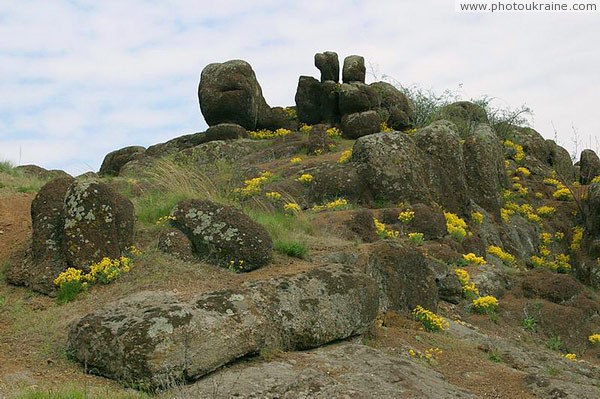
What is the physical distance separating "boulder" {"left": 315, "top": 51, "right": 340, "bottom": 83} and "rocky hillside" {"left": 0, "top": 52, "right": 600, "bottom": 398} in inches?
467

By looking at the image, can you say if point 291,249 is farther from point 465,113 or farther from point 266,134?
point 465,113

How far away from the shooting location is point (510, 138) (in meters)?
34.3

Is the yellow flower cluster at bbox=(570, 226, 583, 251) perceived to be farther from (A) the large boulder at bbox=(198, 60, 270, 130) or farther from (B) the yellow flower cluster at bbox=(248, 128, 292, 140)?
(A) the large boulder at bbox=(198, 60, 270, 130)

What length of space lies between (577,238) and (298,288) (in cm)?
1719

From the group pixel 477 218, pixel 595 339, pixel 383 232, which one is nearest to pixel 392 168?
pixel 477 218

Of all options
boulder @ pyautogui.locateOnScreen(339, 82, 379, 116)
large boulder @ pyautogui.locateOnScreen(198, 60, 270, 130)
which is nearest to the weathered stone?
boulder @ pyautogui.locateOnScreen(339, 82, 379, 116)

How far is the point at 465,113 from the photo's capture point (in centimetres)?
3494

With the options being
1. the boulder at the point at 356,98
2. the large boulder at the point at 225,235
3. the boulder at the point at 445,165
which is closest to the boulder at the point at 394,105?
the boulder at the point at 356,98

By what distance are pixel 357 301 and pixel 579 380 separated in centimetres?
369

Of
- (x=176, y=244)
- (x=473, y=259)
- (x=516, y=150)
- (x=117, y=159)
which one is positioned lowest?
(x=473, y=259)

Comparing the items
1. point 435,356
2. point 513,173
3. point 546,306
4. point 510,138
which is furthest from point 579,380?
point 510,138

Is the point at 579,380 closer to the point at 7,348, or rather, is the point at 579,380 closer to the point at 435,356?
the point at 435,356

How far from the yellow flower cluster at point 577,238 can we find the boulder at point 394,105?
10.6 m

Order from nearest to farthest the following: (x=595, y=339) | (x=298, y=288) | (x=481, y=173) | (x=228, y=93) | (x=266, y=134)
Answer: (x=298, y=288), (x=595, y=339), (x=481, y=173), (x=228, y=93), (x=266, y=134)
